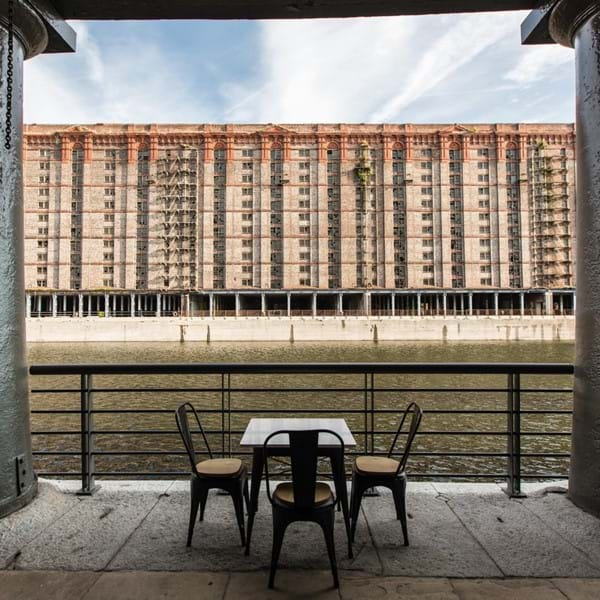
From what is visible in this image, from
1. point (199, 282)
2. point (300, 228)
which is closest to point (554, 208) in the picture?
point (300, 228)

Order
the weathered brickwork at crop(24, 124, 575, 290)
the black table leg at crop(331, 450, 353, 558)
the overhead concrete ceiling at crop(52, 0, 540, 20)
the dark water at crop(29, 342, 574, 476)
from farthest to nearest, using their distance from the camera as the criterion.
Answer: the weathered brickwork at crop(24, 124, 575, 290) → the dark water at crop(29, 342, 574, 476) → the overhead concrete ceiling at crop(52, 0, 540, 20) → the black table leg at crop(331, 450, 353, 558)

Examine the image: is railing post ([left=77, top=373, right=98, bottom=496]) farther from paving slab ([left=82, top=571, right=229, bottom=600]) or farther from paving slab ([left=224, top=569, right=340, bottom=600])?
paving slab ([left=224, top=569, right=340, bottom=600])

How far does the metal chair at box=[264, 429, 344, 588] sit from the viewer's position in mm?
2377

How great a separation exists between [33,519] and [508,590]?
3.24 metres

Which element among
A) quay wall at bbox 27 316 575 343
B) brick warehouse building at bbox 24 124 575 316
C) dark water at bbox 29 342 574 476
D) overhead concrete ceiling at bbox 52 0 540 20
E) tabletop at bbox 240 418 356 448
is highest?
brick warehouse building at bbox 24 124 575 316

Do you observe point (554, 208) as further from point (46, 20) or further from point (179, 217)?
point (46, 20)

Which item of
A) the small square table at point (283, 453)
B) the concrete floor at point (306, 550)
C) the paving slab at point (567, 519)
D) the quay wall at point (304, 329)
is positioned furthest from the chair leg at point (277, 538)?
the quay wall at point (304, 329)

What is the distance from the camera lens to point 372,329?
39.9m

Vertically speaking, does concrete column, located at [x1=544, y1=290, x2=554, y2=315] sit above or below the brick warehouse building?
below

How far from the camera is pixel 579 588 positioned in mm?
2406

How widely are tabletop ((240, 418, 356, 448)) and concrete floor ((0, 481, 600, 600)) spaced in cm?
70

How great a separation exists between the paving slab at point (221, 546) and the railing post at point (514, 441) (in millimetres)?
1536

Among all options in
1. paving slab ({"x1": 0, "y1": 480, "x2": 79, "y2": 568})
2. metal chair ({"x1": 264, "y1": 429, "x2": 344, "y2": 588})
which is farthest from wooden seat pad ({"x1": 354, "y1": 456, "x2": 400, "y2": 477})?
paving slab ({"x1": 0, "y1": 480, "x2": 79, "y2": 568})

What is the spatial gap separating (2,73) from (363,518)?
4303 mm
